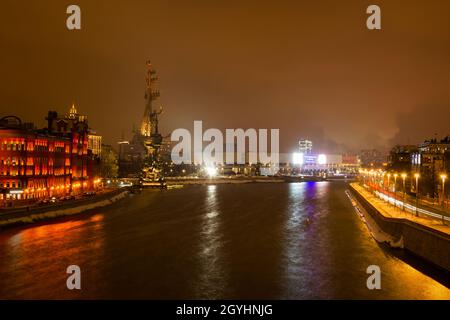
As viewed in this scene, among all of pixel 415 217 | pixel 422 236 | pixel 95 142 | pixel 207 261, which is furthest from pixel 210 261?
pixel 95 142

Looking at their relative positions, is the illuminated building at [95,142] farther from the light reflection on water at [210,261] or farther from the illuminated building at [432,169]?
the illuminated building at [432,169]

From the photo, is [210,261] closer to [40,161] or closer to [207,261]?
[207,261]

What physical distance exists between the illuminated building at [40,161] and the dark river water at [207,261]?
246 inches

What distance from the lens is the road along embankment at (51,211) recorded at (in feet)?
99.0

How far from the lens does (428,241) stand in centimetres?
1953

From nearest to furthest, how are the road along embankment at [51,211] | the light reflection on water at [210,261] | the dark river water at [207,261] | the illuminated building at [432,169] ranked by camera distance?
1. the dark river water at [207,261]
2. the light reflection on water at [210,261]
3. the road along embankment at [51,211]
4. the illuminated building at [432,169]

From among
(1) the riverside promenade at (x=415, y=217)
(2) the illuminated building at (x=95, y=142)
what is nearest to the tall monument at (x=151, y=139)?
(2) the illuminated building at (x=95, y=142)

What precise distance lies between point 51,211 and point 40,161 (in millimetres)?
8438

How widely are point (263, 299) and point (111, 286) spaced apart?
5.73 m

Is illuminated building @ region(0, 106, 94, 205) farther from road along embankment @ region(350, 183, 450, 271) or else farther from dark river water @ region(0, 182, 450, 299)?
road along embankment @ region(350, 183, 450, 271)

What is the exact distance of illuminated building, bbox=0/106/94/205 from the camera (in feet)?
123

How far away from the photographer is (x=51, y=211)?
115ft

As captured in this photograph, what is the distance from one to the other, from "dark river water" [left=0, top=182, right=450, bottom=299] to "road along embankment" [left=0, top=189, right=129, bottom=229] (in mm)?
1039
